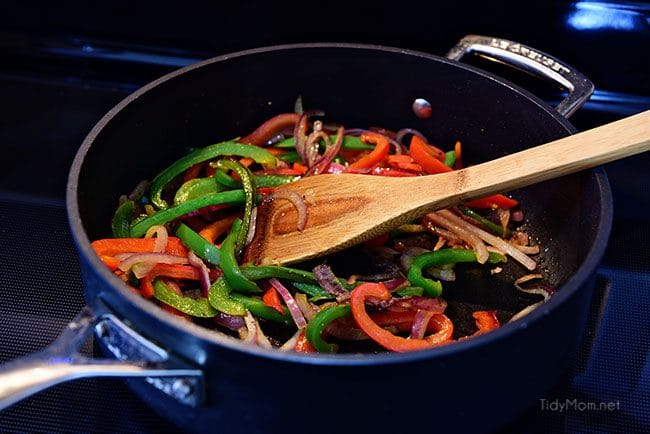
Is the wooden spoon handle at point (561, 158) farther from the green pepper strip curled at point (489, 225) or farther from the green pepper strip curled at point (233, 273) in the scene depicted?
the green pepper strip curled at point (233, 273)

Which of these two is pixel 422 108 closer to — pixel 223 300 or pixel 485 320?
pixel 485 320

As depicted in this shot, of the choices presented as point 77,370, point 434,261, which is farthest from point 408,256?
point 77,370

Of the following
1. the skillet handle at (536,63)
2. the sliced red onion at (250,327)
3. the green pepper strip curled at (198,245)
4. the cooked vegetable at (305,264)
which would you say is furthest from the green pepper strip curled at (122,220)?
the skillet handle at (536,63)

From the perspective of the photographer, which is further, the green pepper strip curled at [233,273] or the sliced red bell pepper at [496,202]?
the sliced red bell pepper at [496,202]

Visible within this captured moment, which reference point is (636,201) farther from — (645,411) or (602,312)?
(645,411)

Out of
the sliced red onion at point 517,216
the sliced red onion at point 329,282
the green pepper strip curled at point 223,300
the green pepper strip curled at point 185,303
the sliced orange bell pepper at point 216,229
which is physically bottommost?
the green pepper strip curled at point 185,303

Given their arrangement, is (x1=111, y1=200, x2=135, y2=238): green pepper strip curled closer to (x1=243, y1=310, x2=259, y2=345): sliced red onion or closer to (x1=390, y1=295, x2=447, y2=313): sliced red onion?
(x1=243, y1=310, x2=259, y2=345): sliced red onion

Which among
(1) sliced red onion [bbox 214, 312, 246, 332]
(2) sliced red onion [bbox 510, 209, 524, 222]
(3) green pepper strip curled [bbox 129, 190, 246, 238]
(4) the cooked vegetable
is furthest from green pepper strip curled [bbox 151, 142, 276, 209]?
(2) sliced red onion [bbox 510, 209, 524, 222]
